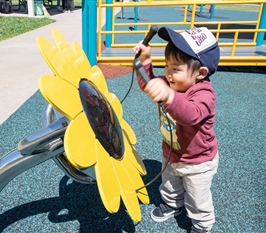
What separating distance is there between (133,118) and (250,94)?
73.2 inches

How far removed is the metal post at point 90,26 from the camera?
4059 millimetres

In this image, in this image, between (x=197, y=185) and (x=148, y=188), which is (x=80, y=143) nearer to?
(x=197, y=185)

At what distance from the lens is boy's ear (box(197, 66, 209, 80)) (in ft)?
3.75

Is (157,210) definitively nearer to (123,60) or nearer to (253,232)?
(253,232)

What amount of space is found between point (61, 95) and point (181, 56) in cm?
51

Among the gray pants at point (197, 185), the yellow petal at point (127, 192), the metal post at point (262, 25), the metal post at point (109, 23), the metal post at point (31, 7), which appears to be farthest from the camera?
the metal post at point (31, 7)

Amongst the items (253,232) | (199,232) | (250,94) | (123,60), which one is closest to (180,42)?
(199,232)

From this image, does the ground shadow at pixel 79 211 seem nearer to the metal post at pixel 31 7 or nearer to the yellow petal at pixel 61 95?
the yellow petal at pixel 61 95

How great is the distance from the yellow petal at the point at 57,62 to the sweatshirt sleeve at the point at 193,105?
0.33 meters

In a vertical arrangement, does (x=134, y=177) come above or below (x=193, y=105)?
below

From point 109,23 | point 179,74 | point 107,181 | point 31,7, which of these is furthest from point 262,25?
point 31,7

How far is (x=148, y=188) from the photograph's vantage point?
6.46 feet

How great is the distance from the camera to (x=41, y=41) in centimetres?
84

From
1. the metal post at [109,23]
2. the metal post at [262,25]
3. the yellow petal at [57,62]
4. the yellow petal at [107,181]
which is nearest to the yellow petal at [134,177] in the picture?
the yellow petal at [107,181]
